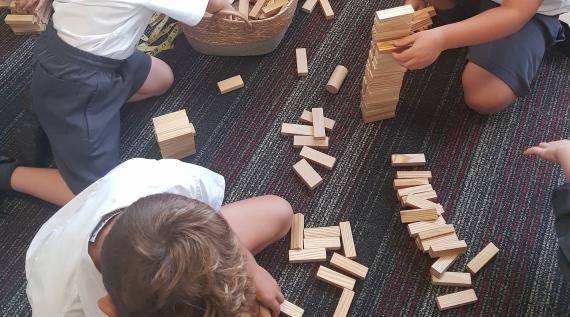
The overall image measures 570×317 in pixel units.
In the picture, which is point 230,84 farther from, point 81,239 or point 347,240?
point 81,239

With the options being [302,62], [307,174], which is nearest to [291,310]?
[307,174]

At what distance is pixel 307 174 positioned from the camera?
4.44 ft

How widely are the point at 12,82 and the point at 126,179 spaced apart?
0.78 m

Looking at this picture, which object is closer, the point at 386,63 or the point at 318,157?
the point at 386,63

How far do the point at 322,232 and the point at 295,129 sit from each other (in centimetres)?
30

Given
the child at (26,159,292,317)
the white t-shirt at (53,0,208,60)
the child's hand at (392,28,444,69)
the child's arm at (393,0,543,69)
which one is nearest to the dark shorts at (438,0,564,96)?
the child's arm at (393,0,543,69)

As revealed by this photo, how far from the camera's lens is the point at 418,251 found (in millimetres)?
1269

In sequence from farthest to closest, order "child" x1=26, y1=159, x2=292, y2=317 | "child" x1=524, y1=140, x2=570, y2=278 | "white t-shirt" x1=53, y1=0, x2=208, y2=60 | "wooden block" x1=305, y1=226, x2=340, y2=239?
"wooden block" x1=305, y1=226, x2=340, y2=239
"white t-shirt" x1=53, y1=0, x2=208, y2=60
"child" x1=524, y1=140, x2=570, y2=278
"child" x1=26, y1=159, x2=292, y2=317

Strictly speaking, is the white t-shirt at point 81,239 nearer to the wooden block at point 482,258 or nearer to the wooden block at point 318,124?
the wooden block at point 318,124

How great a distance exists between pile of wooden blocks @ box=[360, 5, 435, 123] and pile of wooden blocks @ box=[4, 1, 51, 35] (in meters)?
1.00

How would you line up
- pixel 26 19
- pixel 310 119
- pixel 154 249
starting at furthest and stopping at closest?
pixel 26 19 → pixel 310 119 → pixel 154 249

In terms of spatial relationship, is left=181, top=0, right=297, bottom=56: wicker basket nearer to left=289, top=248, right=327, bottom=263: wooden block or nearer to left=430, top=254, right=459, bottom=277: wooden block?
left=289, top=248, right=327, bottom=263: wooden block

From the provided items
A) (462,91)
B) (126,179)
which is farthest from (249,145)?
(462,91)

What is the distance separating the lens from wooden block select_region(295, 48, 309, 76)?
1.54 meters
